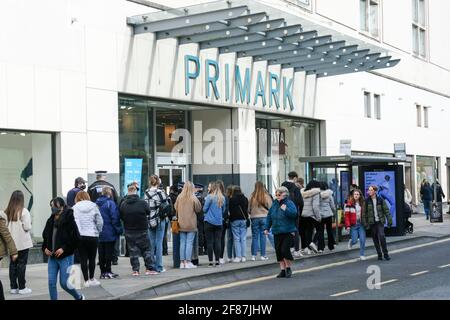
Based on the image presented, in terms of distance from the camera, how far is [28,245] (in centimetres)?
1291

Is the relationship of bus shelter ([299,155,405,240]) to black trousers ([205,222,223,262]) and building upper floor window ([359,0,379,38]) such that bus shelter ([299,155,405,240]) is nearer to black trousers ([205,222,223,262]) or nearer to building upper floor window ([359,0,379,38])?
black trousers ([205,222,223,262])

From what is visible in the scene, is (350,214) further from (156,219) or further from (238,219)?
(156,219)

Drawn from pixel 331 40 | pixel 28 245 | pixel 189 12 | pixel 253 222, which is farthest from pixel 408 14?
pixel 28 245

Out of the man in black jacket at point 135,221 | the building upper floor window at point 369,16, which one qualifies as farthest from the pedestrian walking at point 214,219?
the building upper floor window at point 369,16

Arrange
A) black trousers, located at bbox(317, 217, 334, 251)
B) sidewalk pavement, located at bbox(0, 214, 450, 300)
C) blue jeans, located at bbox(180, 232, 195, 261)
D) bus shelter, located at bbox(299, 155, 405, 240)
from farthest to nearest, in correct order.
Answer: bus shelter, located at bbox(299, 155, 405, 240), black trousers, located at bbox(317, 217, 334, 251), blue jeans, located at bbox(180, 232, 195, 261), sidewalk pavement, located at bbox(0, 214, 450, 300)

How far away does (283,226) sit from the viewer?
569 inches

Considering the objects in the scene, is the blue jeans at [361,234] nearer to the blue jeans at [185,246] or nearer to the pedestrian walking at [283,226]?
the pedestrian walking at [283,226]

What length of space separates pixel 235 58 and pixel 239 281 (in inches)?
404

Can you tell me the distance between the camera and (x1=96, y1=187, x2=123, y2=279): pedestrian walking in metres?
14.2

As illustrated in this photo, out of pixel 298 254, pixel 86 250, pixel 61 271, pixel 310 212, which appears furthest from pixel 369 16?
pixel 61 271

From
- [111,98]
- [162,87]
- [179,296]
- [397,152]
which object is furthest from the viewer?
[397,152]

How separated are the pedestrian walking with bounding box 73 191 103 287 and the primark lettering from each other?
8597 mm

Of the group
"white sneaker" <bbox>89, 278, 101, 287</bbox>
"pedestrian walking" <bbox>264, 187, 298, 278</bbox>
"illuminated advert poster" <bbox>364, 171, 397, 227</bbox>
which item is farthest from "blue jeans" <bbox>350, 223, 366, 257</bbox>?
"white sneaker" <bbox>89, 278, 101, 287</bbox>
